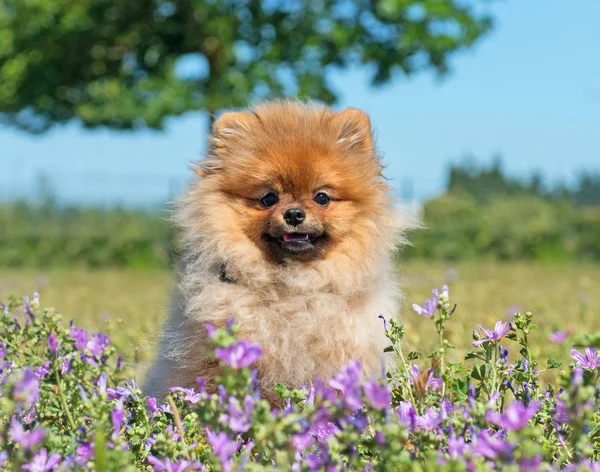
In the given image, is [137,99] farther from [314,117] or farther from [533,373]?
[533,373]

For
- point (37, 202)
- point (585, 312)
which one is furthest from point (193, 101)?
point (585, 312)

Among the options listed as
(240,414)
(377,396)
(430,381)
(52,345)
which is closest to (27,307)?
(52,345)

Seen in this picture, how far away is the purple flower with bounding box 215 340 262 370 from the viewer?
1.84 meters

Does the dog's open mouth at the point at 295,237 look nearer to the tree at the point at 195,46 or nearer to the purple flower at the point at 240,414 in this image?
the purple flower at the point at 240,414

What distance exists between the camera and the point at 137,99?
16.7 metres

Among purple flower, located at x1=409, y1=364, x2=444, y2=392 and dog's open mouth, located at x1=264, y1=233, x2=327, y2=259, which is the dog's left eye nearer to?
dog's open mouth, located at x1=264, y1=233, x2=327, y2=259

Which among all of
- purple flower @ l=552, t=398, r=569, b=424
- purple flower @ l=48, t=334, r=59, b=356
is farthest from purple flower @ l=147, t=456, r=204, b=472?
purple flower @ l=552, t=398, r=569, b=424

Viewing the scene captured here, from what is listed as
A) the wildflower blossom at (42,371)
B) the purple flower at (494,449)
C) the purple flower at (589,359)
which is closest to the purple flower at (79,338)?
the wildflower blossom at (42,371)

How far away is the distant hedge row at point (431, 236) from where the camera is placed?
17766mm

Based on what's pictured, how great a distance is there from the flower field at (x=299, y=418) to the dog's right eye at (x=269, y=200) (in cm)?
112

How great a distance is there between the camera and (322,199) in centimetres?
375

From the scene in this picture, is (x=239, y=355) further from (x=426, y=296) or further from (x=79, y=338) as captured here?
(x=426, y=296)

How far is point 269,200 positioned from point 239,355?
1909 millimetres

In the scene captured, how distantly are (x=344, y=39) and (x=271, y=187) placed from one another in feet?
40.5
